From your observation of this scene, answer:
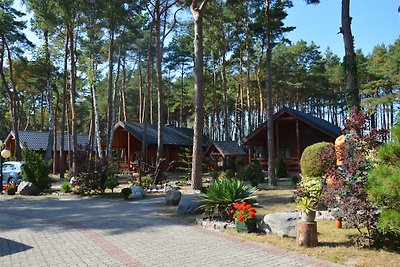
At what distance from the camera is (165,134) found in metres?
32.2

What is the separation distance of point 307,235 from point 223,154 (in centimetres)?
1523

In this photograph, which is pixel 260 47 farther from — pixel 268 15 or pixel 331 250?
pixel 331 250

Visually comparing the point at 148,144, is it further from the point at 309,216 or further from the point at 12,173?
the point at 309,216

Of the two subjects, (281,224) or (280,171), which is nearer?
(281,224)

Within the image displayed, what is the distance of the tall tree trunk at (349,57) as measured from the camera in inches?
Result: 422

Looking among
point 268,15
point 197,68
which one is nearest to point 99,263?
point 197,68

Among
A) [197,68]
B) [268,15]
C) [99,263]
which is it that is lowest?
[99,263]

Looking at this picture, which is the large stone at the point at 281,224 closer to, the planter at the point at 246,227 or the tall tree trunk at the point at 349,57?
the planter at the point at 246,227

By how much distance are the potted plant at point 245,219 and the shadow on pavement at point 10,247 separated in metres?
4.28

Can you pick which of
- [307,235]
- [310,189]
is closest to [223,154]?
[310,189]

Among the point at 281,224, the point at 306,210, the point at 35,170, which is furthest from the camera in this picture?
the point at 35,170

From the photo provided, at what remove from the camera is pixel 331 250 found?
648 cm

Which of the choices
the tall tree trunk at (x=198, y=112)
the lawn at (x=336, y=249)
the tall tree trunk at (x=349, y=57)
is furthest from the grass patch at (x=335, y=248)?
the tall tree trunk at (x=198, y=112)

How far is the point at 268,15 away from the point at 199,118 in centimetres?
654
